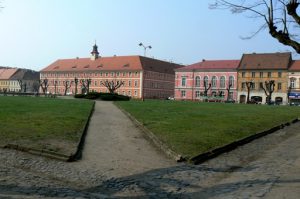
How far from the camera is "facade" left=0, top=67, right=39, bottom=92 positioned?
163875mm

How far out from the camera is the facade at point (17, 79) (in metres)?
164

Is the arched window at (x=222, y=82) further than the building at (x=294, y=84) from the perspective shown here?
Yes

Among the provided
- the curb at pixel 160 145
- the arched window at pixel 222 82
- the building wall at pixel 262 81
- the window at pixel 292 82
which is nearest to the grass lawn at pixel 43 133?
the curb at pixel 160 145

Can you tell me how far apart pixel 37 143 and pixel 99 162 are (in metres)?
2.64

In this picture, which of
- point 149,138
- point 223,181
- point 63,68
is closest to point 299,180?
point 223,181

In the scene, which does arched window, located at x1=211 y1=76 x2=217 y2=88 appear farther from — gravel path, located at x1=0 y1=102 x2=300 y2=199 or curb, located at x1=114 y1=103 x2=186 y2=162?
gravel path, located at x1=0 y1=102 x2=300 y2=199

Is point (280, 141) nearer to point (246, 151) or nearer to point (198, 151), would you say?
point (246, 151)

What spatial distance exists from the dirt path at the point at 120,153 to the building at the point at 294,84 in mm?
90579

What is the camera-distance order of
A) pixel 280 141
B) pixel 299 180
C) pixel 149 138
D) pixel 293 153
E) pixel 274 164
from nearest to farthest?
pixel 299 180
pixel 274 164
pixel 293 153
pixel 149 138
pixel 280 141

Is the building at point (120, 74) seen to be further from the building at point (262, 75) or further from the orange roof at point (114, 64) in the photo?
the building at point (262, 75)

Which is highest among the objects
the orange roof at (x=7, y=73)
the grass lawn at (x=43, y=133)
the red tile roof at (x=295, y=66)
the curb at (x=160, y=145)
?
the red tile roof at (x=295, y=66)

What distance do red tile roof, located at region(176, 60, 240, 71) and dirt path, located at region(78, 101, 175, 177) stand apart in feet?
320

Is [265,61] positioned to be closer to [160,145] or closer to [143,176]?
[160,145]

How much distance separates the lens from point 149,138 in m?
16.6
